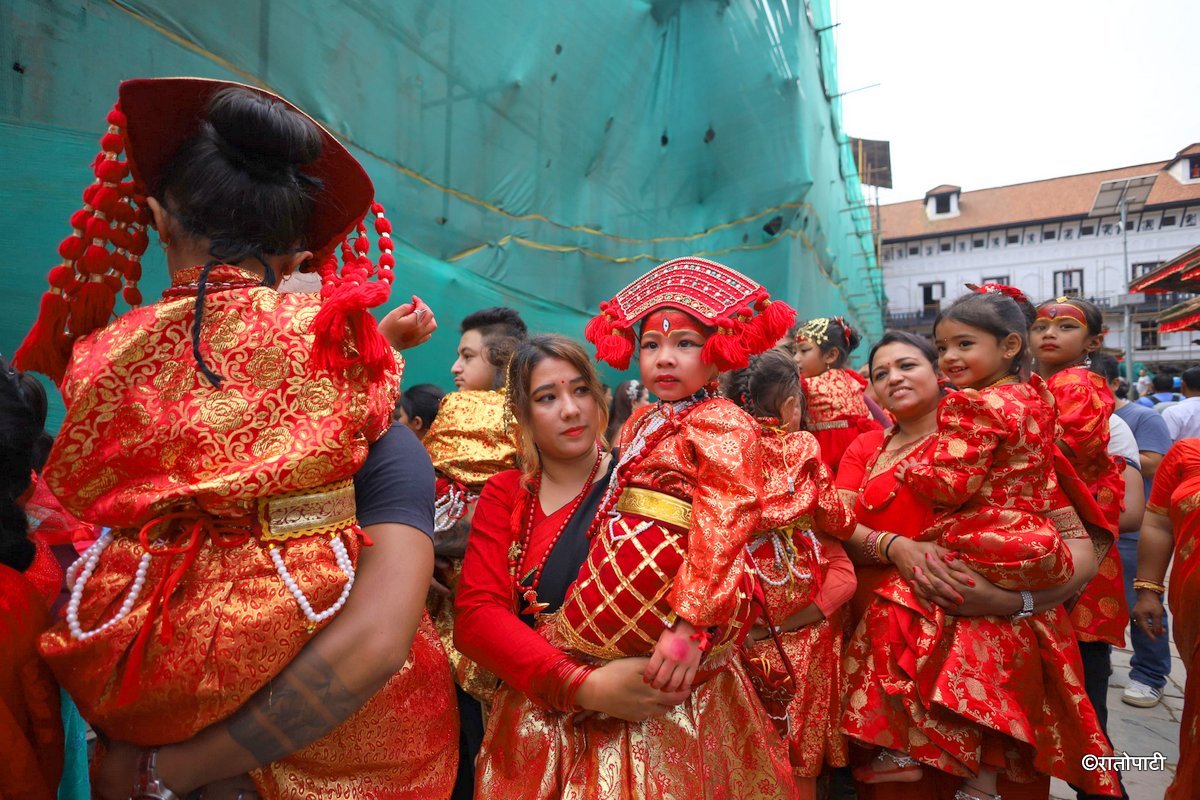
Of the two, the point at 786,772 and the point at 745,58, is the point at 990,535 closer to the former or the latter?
the point at 786,772

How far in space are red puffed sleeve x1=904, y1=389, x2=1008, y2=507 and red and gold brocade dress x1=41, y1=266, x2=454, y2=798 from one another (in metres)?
1.92

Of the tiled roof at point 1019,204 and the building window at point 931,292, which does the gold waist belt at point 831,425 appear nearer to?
the building window at point 931,292

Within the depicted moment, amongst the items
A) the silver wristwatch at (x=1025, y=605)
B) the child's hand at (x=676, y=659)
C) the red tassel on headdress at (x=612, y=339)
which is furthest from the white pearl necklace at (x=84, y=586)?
the silver wristwatch at (x=1025, y=605)

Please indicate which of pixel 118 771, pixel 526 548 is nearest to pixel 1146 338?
pixel 526 548

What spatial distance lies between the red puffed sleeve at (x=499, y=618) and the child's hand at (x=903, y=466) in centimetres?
142

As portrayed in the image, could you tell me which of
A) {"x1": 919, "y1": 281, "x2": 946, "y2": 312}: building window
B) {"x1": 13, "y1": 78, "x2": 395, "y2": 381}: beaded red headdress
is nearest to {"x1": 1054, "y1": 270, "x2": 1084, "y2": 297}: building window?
{"x1": 919, "y1": 281, "x2": 946, "y2": 312}: building window

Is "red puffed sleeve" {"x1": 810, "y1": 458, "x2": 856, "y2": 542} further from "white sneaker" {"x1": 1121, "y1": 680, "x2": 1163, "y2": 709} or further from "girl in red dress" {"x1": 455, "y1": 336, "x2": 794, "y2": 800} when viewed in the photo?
"white sneaker" {"x1": 1121, "y1": 680, "x2": 1163, "y2": 709}

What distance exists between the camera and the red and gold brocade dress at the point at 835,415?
374 cm

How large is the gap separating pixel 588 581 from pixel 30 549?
109 centimetres

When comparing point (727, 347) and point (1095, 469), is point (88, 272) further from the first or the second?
point (1095, 469)

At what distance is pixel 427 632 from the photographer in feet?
4.66

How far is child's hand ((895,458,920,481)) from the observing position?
237cm

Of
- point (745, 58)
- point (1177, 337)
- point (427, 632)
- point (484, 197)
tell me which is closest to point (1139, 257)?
point (1177, 337)

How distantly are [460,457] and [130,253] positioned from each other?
4.71 feet
